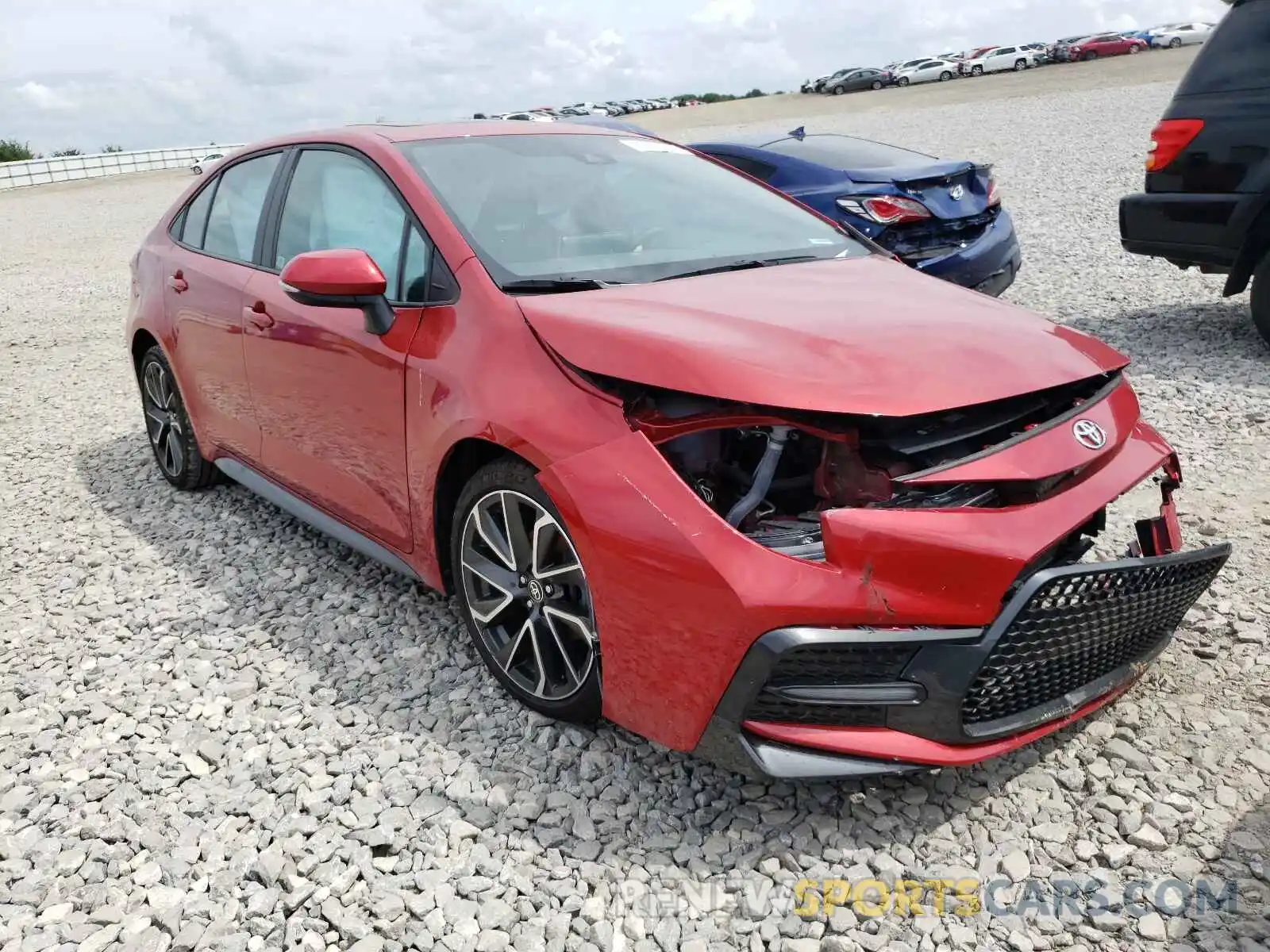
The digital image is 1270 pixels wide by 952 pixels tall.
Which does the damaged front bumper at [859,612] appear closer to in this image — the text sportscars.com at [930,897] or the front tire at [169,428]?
the text sportscars.com at [930,897]

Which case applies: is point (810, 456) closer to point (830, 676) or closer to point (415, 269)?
point (830, 676)

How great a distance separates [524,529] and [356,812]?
2.74 ft

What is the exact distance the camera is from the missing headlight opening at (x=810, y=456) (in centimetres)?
235

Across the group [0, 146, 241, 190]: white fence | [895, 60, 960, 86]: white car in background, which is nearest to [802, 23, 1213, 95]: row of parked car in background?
[895, 60, 960, 86]: white car in background

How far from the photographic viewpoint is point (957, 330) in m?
2.64

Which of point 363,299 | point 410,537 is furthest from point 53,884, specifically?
point 363,299

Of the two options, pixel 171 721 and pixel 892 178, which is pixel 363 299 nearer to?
pixel 171 721

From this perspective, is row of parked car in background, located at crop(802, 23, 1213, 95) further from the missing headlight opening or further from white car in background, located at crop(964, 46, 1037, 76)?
the missing headlight opening

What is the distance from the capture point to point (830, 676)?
7.28 ft

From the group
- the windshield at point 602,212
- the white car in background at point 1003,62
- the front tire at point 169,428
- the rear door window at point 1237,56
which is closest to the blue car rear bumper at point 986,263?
the rear door window at point 1237,56

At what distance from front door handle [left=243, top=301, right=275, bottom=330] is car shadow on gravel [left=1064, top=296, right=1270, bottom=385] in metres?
4.67

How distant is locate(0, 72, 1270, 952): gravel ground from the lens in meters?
2.26

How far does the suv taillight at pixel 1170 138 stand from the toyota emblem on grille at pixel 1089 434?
159 inches

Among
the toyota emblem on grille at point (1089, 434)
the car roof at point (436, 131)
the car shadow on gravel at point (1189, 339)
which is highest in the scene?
the car roof at point (436, 131)
